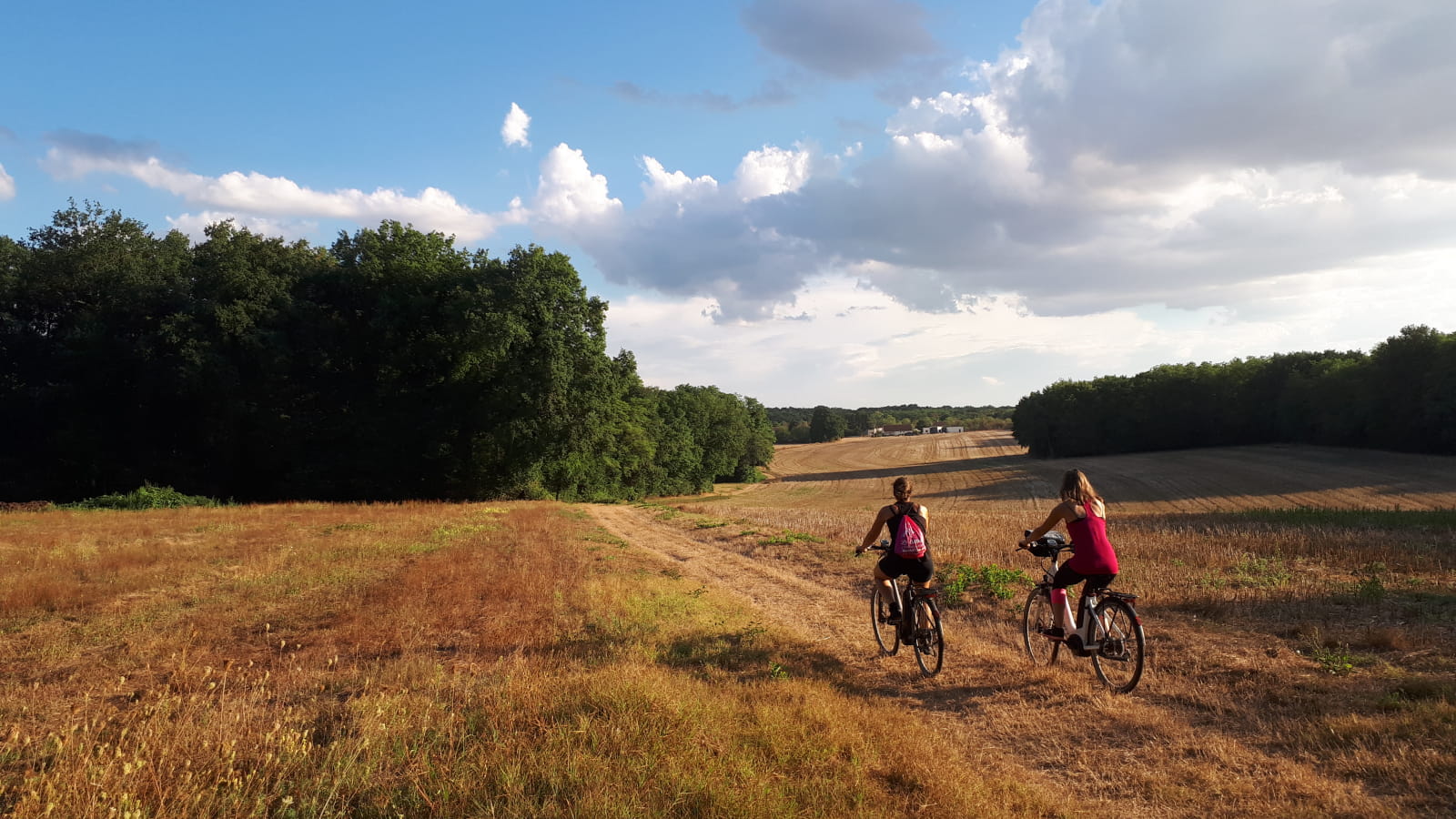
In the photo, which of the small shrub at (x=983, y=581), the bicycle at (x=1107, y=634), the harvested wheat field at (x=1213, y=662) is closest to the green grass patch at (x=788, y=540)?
the harvested wheat field at (x=1213, y=662)

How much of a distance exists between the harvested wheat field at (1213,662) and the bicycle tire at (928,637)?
0.68 feet

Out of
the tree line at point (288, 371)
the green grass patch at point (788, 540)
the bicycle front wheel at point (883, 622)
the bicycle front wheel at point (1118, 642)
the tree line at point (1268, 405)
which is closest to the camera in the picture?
the bicycle front wheel at point (1118, 642)

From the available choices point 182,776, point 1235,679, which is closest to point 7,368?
point 182,776

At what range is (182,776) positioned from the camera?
424 cm

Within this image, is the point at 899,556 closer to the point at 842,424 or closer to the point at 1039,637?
the point at 1039,637

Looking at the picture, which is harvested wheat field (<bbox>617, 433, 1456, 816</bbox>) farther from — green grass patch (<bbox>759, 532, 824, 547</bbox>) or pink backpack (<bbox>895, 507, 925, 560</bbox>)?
pink backpack (<bbox>895, 507, 925, 560</bbox>)

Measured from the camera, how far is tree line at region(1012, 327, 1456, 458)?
5369cm

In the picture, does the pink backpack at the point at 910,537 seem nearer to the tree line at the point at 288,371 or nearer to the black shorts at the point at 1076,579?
the black shorts at the point at 1076,579

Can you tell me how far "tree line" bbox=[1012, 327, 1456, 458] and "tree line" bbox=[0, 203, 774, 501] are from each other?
208ft

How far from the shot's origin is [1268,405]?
73125 mm

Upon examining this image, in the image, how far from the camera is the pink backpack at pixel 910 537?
8.06 metres

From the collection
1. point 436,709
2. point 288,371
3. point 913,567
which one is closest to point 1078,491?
point 913,567

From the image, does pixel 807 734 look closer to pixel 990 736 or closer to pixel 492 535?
pixel 990 736

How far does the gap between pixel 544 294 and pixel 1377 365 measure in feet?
224
